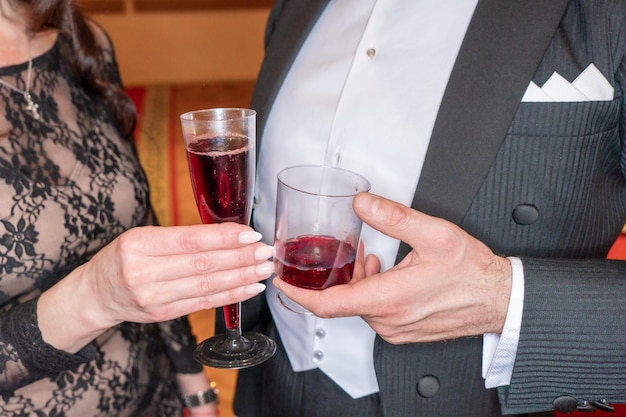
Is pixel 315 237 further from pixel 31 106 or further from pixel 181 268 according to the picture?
pixel 31 106

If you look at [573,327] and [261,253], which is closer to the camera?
[261,253]

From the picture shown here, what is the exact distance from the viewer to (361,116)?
1.48 meters

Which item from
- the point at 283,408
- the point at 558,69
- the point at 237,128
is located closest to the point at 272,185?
the point at 237,128

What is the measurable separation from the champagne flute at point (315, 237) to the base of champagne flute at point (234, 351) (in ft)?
0.59

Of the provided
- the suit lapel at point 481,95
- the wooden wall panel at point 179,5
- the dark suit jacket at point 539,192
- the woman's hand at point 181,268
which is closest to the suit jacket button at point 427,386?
the dark suit jacket at point 539,192

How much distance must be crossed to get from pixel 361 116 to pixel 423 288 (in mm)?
489

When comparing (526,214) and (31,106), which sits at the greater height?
(31,106)

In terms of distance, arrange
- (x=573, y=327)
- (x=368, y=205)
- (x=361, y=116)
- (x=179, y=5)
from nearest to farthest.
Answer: (x=368, y=205) < (x=573, y=327) < (x=361, y=116) < (x=179, y=5)

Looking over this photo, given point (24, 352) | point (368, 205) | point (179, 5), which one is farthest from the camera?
point (179, 5)

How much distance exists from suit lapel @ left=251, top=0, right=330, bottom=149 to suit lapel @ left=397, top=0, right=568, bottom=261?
0.50 m

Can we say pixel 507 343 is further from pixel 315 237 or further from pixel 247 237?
pixel 247 237

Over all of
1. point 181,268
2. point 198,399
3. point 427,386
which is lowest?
point 198,399

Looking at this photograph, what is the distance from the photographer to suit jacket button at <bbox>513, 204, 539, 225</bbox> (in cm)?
131

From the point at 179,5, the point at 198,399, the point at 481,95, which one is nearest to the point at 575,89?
the point at 481,95
